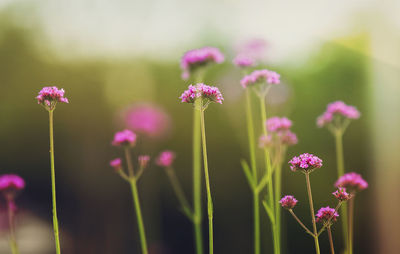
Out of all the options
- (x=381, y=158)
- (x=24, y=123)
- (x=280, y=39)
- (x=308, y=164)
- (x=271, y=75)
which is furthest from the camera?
(x=24, y=123)

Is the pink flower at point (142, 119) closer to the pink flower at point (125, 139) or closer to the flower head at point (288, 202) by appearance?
the pink flower at point (125, 139)

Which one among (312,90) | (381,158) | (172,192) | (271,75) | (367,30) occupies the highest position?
(367,30)

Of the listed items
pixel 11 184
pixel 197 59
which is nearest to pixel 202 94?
pixel 197 59

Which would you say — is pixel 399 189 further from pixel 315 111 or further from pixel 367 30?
pixel 367 30

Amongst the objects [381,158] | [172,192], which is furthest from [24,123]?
[381,158]

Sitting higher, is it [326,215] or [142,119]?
[142,119]

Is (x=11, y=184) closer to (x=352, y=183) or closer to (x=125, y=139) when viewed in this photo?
(x=125, y=139)

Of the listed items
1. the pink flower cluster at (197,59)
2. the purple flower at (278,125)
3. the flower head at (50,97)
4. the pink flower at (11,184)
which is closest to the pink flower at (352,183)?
the purple flower at (278,125)

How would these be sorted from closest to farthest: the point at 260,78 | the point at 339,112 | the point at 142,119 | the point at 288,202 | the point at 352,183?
the point at 288,202 → the point at 352,183 → the point at 260,78 → the point at 339,112 → the point at 142,119
